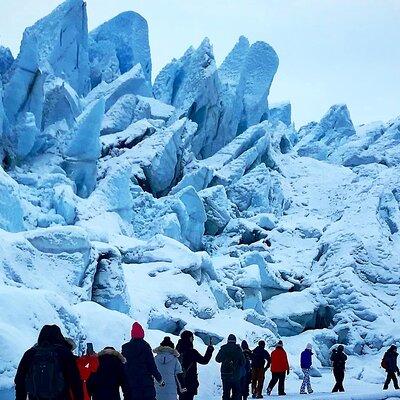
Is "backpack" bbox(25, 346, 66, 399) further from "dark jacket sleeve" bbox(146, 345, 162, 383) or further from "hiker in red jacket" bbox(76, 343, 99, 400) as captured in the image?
"hiker in red jacket" bbox(76, 343, 99, 400)

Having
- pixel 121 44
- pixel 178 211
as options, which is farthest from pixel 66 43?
pixel 178 211

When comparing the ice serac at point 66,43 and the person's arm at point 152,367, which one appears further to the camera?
the ice serac at point 66,43

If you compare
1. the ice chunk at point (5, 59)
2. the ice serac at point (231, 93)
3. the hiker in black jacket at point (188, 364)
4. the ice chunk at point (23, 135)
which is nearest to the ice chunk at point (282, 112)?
the ice serac at point (231, 93)

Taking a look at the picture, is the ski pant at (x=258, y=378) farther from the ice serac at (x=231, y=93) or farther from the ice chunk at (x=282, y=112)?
the ice chunk at (x=282, y=112)

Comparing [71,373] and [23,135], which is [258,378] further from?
[23,135]

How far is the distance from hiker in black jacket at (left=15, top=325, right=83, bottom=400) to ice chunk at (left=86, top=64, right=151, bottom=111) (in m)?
51.2

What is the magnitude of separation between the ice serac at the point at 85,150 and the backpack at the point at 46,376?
34001 millimetres

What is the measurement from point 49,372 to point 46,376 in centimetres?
4

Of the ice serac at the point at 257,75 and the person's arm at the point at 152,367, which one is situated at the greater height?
the ice serac at the point at 257,75

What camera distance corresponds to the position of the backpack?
488cm

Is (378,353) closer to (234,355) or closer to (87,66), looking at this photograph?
(234,355)

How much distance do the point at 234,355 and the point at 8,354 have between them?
359 centimetres

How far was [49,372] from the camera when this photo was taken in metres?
4.88

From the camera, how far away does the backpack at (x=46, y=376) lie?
4.88 m
